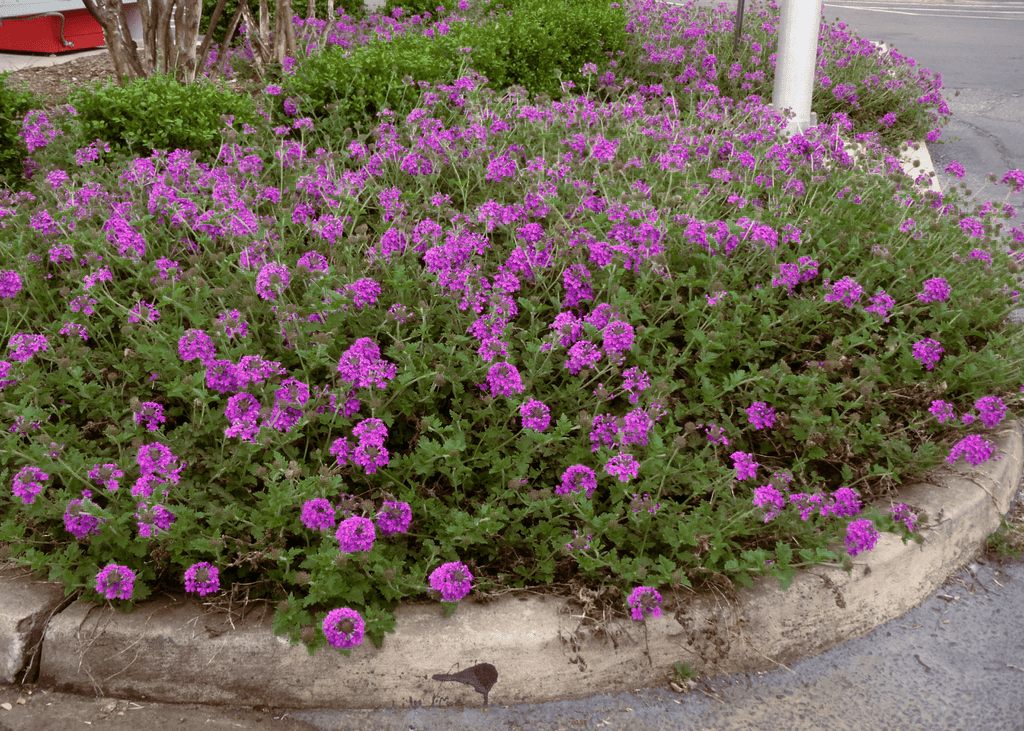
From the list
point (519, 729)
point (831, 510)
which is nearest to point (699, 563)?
point (831, 510)

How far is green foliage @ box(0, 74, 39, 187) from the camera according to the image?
5129 millimetres

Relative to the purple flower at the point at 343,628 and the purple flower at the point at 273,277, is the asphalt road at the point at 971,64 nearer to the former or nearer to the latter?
the purple flower at the point at 273,277

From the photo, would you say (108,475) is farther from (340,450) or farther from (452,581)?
(452,581)

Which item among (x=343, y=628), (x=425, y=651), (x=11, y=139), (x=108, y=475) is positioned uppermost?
(x=11, y=139)

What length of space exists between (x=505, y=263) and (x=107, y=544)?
2.07 meters

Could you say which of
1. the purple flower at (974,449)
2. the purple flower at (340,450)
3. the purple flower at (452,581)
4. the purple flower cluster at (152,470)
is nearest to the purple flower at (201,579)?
the purple flower cluster at (152,470)

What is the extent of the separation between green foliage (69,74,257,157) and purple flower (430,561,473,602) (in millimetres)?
3751

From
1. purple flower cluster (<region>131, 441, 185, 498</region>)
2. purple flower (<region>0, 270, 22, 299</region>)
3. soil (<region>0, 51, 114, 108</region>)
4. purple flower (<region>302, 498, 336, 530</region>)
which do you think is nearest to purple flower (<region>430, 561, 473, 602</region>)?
purple flower (<region>302, 498, 336, 530</region>)

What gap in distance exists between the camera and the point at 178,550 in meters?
2.54

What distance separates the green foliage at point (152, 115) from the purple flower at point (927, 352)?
13.8 ft

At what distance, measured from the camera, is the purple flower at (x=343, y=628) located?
228cm

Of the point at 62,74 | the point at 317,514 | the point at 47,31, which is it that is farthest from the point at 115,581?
the point at 47,31

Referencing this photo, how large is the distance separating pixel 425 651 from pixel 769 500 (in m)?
1.17

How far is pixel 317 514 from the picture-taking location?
97.7 inches
